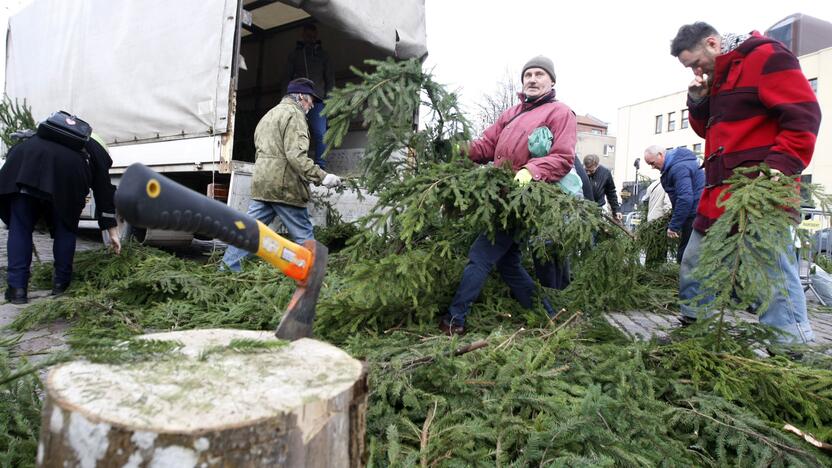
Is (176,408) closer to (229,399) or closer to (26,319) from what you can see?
(229,399)

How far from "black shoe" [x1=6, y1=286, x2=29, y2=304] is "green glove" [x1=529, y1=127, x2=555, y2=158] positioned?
419cm

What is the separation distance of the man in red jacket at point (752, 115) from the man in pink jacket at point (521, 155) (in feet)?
2.66

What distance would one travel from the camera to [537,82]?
355 cm

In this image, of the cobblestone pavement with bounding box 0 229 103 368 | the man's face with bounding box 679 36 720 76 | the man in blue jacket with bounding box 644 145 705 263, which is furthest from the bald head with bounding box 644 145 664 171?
the cobblestone pavement with bounding box 0 229 103 368

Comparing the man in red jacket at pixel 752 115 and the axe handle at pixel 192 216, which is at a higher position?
the man in red jacket at pixel 752 115

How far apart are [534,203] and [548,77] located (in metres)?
1.15

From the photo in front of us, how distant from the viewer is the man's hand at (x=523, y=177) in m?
Answer: 3.07

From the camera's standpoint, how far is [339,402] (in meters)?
1.21

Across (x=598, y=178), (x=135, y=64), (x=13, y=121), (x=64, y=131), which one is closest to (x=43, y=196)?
(x=64, y=131)

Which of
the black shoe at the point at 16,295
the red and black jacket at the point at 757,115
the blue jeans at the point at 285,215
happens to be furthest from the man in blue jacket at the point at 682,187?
the black shoe at the point at 16,295

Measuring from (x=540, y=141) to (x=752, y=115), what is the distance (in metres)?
1.17

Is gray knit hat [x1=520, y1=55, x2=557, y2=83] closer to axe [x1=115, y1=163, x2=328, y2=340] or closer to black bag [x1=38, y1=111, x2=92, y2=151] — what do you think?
axe [x1=115, y1=163, x2=328, y2=340]

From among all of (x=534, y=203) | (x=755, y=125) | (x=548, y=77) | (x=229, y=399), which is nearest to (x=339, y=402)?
(x=229, y=399)

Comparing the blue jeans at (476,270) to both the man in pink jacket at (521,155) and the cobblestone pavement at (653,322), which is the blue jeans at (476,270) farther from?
the cobblestone pavement at (653,322)
